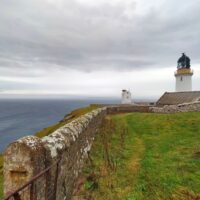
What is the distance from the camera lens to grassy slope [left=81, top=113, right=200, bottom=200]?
6234 millimetres

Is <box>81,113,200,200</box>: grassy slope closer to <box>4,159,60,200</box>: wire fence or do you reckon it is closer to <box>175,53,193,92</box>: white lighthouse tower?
<box>4,159,60,200</box>: wire fence

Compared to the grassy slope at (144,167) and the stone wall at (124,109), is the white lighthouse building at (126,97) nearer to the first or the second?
the stone wall at (124,109)

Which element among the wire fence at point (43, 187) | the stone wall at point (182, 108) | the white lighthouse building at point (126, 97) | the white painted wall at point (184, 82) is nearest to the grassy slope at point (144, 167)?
the wire fence at point (43, 187)

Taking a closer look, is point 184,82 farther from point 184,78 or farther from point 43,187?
point 43,187

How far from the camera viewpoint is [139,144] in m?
12.3

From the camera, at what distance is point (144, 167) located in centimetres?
829

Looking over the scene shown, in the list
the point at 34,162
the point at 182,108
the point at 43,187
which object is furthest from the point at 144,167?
the point at 182,108

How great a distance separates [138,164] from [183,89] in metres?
41.8

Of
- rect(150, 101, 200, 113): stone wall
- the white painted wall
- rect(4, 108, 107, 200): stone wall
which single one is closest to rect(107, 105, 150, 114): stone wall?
rect(150, 101, 200, 113): stone wall

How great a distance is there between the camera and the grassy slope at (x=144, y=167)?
623 cm

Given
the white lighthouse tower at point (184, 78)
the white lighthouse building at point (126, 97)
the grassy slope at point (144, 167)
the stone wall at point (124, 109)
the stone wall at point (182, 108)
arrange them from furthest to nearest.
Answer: the white lighthouse building at point (126, 97) < the white lighthouse tower at point (184, 78) < the stone wall at point (124, 109) < the stone wall at point (182, 108) < the grassy slope at point (144, 167)

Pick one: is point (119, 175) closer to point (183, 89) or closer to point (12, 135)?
point (183, 89)

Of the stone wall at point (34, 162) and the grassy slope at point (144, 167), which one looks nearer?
the stone wall at point (34, 162)

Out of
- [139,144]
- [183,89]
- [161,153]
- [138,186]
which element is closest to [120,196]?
[138,186]
